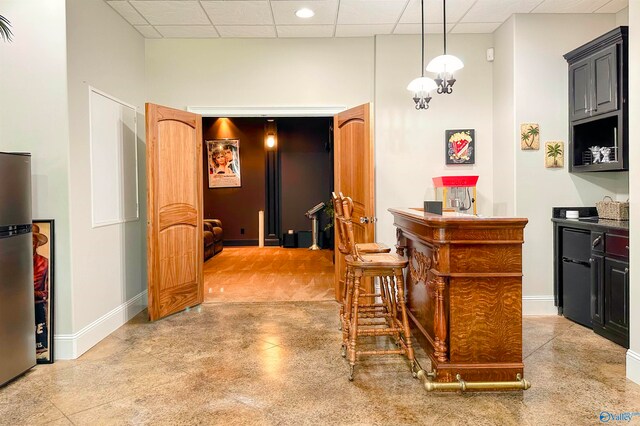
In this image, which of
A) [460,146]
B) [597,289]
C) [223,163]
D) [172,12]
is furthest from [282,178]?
[597,289]

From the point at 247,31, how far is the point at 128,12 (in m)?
1.19

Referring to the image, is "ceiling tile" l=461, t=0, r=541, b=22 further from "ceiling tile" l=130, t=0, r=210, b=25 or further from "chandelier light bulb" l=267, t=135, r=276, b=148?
"chandelier light bulb" l=267, t=135, r=276, b=148

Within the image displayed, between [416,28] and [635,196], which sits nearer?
[635,196]

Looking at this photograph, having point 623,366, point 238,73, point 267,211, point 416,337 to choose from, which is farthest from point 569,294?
point 267,211

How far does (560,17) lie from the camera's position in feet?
14.2

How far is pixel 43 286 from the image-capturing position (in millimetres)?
3184

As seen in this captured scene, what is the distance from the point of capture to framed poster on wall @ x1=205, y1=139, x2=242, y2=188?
33.1 feet

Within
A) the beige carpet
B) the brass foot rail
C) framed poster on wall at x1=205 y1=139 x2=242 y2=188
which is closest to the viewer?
the brass foot rail

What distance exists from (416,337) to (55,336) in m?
2.79

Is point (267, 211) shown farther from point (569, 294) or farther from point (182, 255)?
point (569, 294)

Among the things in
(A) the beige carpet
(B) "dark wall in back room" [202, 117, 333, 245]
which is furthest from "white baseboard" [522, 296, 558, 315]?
(B) "dark wall in back room" [202, 117, 333, 245]

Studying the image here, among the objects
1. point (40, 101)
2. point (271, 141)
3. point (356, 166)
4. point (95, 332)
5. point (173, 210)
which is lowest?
point (95, 332)

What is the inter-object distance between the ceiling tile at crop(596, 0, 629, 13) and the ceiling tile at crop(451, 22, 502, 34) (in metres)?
0.94

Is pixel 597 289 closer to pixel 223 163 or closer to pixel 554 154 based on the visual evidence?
pixel 554 154
